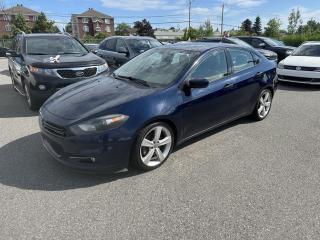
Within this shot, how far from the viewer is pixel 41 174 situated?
3650 mm

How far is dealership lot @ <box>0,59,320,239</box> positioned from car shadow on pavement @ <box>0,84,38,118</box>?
1.44m

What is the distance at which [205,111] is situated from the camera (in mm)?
4234

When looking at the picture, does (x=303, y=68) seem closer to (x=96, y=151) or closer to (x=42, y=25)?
(x=96, y=151)

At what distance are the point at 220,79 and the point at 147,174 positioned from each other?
1.87 m

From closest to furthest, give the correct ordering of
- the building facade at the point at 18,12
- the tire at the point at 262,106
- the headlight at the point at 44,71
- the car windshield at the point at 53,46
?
the tire at the point at 262,106, the headlight at the point at 44,71, the car windshield at the point at 53,46, the building facade at the point at 18,12

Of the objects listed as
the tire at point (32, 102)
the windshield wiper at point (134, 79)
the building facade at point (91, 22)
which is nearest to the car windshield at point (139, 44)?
Result: the tire at point (32, 102)

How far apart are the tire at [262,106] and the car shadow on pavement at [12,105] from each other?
447 centimetres

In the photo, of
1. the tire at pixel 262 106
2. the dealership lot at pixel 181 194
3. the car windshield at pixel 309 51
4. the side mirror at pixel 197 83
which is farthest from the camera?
the car windshield at pixel 309 51

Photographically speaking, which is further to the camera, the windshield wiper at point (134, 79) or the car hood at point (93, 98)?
the windshield wiper at point (134, 79)

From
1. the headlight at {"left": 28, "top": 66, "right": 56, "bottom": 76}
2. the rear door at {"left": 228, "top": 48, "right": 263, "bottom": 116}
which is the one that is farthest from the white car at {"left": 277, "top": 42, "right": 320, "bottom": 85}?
the headlight at {"left": 28, "top": 66, "right": 56, "bottom": 76}

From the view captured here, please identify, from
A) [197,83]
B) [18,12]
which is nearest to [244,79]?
→ [197,83]

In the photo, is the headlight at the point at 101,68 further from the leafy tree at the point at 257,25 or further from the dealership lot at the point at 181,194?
the leafy tree at the point at 257,25

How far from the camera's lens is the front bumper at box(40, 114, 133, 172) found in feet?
10.7

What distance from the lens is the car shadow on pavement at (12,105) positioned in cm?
625
